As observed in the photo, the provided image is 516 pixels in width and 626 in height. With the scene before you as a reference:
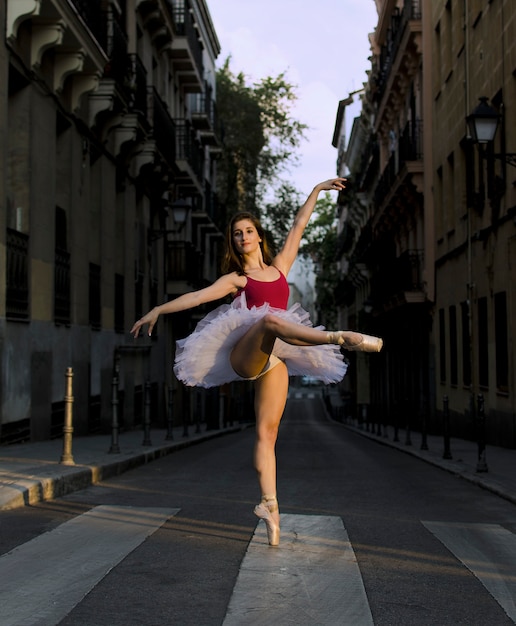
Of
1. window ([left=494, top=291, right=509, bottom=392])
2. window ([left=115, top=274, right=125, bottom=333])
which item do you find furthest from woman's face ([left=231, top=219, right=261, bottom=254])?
window ([left=115, top=274, right=125, bottom=333])

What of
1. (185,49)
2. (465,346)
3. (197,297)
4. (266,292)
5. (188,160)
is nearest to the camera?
(197,297)

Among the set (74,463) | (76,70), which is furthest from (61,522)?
(76,70)

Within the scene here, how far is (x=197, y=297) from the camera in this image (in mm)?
6363

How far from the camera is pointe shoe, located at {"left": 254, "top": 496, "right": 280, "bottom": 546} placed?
6262mm

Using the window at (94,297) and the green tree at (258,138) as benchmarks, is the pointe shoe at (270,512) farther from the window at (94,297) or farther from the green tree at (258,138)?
the green tree at (258,138)

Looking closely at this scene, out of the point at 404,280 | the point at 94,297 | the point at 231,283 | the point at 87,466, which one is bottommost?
the point at 87,466

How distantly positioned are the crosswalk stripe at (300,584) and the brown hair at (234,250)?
170 cm

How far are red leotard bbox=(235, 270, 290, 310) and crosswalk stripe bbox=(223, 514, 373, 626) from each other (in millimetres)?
1469

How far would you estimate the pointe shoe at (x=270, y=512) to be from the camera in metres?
6.26

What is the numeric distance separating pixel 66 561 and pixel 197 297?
5.59 feet

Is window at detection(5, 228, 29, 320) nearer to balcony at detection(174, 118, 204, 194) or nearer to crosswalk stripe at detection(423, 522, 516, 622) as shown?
crosswalk stripe at detection(423, 522, 516, 622)

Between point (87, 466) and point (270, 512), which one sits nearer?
point (270, 512)

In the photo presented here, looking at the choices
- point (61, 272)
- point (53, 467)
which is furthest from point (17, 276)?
point (53, 467)

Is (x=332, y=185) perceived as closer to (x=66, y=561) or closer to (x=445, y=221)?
(x=66, y=561)
